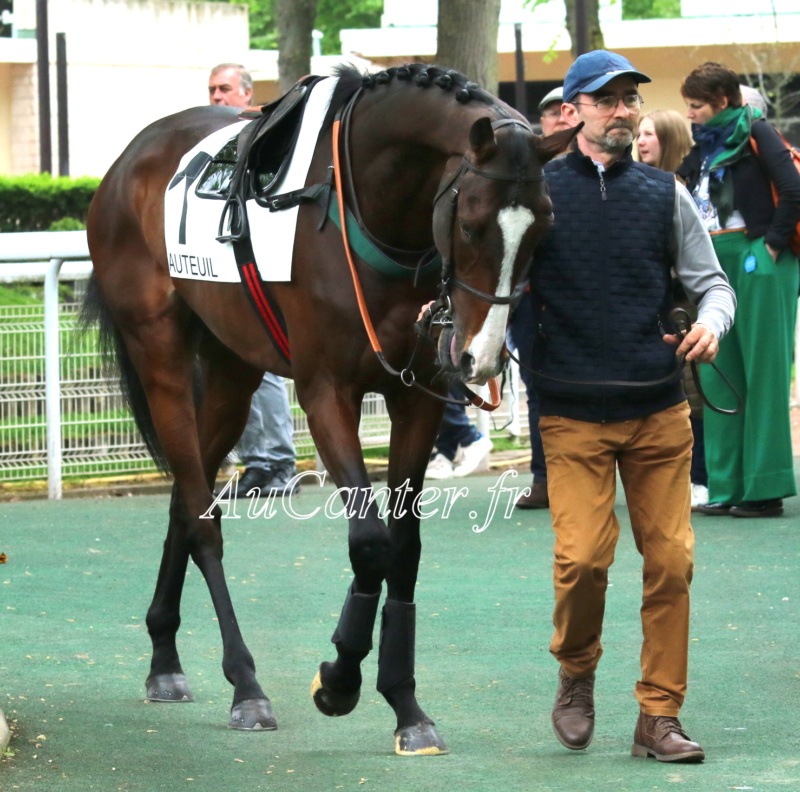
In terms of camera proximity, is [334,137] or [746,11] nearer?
[334,137]

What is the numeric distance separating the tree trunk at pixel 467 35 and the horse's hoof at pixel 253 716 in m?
7.31

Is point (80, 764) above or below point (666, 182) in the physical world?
below

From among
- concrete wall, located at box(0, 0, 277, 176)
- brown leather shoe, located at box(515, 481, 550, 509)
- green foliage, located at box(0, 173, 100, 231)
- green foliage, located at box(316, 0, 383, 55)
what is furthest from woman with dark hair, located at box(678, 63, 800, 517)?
green foliage, located at box(316, 0, 383, 55)

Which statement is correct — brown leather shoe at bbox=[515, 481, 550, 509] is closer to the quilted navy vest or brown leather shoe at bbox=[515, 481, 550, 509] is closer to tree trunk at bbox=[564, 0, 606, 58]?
the quilted navy vest

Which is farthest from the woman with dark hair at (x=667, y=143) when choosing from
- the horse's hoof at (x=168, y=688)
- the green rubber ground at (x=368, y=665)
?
the horse's hoof at (x=168, y=688)

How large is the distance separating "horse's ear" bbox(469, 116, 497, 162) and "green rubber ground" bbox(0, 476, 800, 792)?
1573 mm

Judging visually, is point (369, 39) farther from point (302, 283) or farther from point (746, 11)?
point (302, 283)

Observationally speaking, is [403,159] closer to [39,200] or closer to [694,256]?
[694,256]

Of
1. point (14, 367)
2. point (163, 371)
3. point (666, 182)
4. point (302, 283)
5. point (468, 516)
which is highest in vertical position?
point (666, 182)

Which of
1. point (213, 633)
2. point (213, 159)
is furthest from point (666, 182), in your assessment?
point (213, 633)

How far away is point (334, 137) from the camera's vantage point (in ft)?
14.8

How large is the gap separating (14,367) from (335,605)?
12.2 ft

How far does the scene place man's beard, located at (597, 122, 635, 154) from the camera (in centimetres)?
415

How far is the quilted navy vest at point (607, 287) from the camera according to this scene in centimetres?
414
